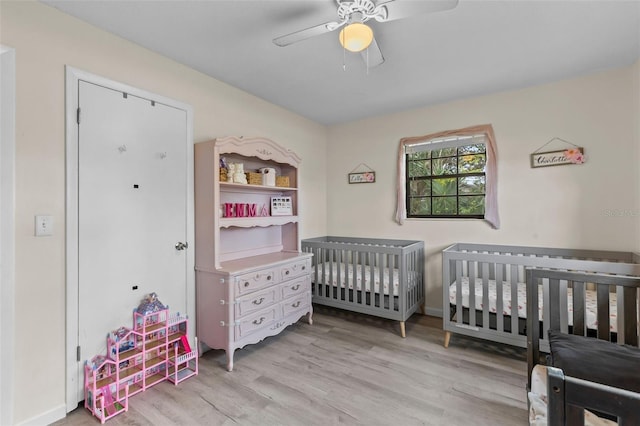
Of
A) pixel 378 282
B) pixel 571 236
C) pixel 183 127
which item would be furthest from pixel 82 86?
pixel 571 236

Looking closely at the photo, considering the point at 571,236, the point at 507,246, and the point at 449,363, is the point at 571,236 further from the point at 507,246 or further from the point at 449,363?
the point at 449,363

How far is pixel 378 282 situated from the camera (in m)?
2.85

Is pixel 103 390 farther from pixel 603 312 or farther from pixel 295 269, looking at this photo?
pixel 603 312

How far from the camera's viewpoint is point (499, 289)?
227 cm

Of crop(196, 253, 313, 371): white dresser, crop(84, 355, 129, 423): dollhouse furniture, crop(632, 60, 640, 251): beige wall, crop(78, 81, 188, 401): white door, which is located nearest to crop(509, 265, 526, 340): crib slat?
crop(632, 60, 640, 251): beige wall

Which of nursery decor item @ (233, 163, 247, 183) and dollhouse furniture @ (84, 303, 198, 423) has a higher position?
nursery decor item @ (233, 163, 247, 183)

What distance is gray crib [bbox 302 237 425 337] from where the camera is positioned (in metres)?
2.74

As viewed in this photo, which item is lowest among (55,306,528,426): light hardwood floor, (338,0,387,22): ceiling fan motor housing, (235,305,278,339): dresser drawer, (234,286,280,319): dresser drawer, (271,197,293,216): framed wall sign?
(55,306,528,426): light hardwood floor

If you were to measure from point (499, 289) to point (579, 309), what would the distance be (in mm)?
754

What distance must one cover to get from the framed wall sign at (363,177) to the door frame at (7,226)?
3103mm

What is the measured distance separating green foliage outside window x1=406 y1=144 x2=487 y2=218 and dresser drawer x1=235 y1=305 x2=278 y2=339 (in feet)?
6.51

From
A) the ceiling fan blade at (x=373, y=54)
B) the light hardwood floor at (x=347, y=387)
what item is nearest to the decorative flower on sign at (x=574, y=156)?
the light hardwood floor at (x=347, y=387)

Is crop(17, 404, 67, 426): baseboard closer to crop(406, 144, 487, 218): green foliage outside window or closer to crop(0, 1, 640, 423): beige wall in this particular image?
crop(0, 1, 640, 423): beige wall

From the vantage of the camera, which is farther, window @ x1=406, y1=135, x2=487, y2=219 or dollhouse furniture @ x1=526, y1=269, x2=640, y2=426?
window @ x1=406, y1=135, x2=487, y2=219
